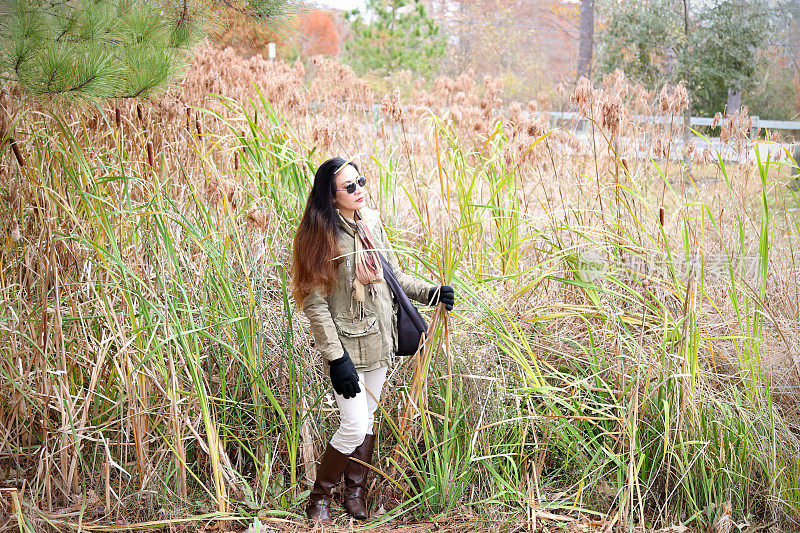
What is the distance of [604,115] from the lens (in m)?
2.57

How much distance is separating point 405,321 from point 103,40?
4.94 ft

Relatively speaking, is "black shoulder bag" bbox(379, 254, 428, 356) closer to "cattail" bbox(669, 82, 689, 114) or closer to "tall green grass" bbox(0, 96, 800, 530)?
"tall green grass" bbox(0, 96, 800, 530)

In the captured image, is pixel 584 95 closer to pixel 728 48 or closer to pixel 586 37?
pixel 728 48

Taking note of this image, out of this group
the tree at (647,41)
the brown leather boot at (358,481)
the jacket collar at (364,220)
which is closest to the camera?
the jacket collar at (364,220)

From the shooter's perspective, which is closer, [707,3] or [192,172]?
[192,172]

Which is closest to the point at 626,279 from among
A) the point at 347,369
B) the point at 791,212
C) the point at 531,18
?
the point at 791,212

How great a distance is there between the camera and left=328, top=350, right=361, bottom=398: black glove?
6.98 ft

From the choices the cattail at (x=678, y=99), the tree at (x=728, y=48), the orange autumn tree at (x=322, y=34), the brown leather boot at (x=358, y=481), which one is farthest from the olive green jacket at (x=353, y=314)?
the orange autumn tree at (x=322, y=34)

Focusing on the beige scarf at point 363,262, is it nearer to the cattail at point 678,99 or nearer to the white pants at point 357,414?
the white pants at point 357,414

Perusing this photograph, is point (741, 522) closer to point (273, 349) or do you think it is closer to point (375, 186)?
point (273, 349)

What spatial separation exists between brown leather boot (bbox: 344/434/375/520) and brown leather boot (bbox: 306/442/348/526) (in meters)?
0.06

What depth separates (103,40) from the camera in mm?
2486

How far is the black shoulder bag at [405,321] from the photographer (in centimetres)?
228

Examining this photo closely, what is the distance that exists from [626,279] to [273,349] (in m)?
1.47
